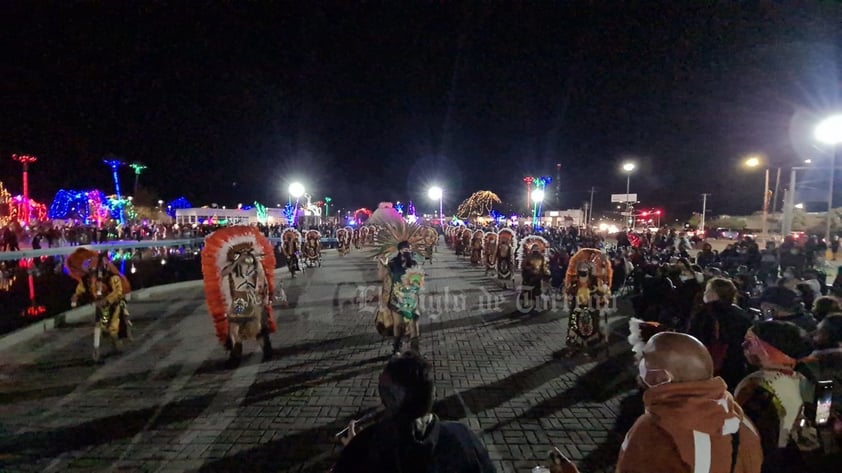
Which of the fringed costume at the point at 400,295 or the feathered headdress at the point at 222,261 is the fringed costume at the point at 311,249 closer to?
the fringed costume at the point at 400,295

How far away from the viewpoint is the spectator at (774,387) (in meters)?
2.83

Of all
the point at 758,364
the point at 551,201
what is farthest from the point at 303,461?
the point at 551,201

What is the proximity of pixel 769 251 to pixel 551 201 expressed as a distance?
5222 cm

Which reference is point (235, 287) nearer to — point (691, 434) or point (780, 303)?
point (691, 434)

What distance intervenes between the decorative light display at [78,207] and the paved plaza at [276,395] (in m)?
46.9

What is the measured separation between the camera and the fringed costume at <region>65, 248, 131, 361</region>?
7.48 meters

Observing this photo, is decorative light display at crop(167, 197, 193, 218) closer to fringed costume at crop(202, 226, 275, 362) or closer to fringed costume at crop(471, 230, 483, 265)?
fringed costume at crop(471, 230, 483, 265)

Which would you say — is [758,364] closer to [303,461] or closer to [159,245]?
[303,461]

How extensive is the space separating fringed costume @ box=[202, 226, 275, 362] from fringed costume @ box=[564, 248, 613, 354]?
5.13m

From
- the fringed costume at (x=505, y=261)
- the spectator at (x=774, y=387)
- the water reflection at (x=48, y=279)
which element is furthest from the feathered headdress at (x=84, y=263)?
the fringed costume at (x=505, y=261)

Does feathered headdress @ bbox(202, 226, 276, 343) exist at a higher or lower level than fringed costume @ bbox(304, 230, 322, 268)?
higher

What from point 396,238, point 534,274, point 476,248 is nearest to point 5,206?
point 476,248

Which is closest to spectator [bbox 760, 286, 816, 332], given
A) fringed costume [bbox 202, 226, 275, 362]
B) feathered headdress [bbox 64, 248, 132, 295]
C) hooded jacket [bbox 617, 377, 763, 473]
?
hooded jacket [bbox 617, 377, 763, 473]

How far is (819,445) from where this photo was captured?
3.35 metres
